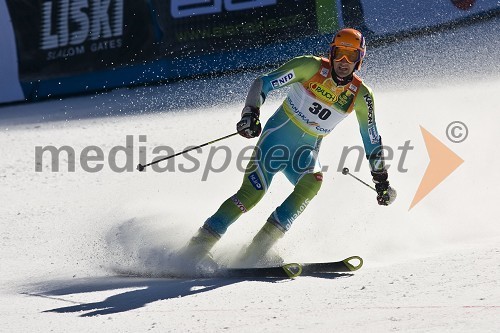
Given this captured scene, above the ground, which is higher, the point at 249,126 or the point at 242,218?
the point at 249,126

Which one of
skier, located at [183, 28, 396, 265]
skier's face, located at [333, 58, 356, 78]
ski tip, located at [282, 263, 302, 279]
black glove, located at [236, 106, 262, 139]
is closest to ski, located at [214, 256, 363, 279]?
ski tip, located at [282, 263, 302, 279]

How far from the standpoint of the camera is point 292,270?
506 centimetres

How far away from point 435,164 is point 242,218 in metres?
2.45

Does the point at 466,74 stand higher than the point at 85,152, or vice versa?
the point at 466,74

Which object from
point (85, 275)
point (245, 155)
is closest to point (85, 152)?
point (245, 155)

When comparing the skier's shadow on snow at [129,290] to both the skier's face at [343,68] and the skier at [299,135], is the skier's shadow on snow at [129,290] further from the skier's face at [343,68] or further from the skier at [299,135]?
the skier's face at [343,68]

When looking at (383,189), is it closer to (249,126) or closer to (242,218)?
(249,126)

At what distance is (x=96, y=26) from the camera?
35.5ft

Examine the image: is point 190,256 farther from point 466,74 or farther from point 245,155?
point 466,74

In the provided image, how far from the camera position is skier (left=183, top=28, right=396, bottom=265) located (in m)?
5.41

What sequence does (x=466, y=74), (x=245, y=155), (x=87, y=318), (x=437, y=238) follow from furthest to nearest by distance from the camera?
(x=466, y=74)
(x=245, y=155)
(x=437, y=238)
(x=87, y=318)

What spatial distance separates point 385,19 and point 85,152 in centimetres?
441

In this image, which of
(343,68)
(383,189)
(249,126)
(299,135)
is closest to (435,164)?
(383,189)

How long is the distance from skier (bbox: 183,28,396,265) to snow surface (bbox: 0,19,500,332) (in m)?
0.27
